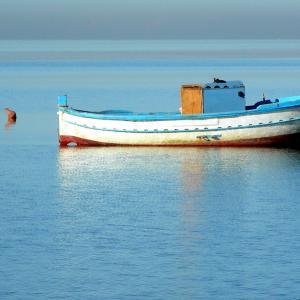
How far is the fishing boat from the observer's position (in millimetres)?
49031

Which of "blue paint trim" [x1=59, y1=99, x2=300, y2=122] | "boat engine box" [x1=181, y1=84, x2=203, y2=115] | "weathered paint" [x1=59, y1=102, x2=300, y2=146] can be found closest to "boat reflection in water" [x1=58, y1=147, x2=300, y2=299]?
"weathered paint" [x1=59, y1=102, x2=300, y2=146]

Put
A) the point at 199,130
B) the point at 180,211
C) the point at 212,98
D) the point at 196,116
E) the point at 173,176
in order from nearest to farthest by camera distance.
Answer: the point at 180,211 < the point at 173,176 < the point at 196,116 < the point at 199,130 < the point at 212,98

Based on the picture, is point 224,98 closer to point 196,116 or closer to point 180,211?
point 196,116

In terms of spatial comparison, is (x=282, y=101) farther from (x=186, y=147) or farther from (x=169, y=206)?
(x=169, y=206)

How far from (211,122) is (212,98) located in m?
1.27

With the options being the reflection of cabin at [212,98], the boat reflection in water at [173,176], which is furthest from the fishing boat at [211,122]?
the boat reflection in water at [173,176]

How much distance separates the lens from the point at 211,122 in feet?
161

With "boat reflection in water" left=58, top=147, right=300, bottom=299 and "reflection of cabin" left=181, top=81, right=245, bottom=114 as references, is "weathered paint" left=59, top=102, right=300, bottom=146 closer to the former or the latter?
"boat reflection in water" left=58, top=147, right=300, bottom=299

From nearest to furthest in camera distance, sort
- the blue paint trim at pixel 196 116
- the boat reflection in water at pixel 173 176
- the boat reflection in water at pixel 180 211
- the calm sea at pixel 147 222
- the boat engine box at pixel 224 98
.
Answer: the calm sea at pixel 147 222
the boat reflection in water at pixel 180 211
the boat reflection in water at pixel 173 176
the blue paint trim at pixel 196 116
the boat engine box at pixel 224 98

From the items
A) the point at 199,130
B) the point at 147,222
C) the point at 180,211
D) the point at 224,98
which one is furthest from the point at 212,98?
the point at 147,222

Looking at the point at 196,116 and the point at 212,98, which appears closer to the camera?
the point at 196,116

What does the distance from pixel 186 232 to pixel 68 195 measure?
7.99m

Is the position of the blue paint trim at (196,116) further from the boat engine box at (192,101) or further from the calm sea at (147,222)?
the calm sea at (147,222)

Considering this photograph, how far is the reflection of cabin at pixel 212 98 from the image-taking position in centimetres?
4972
